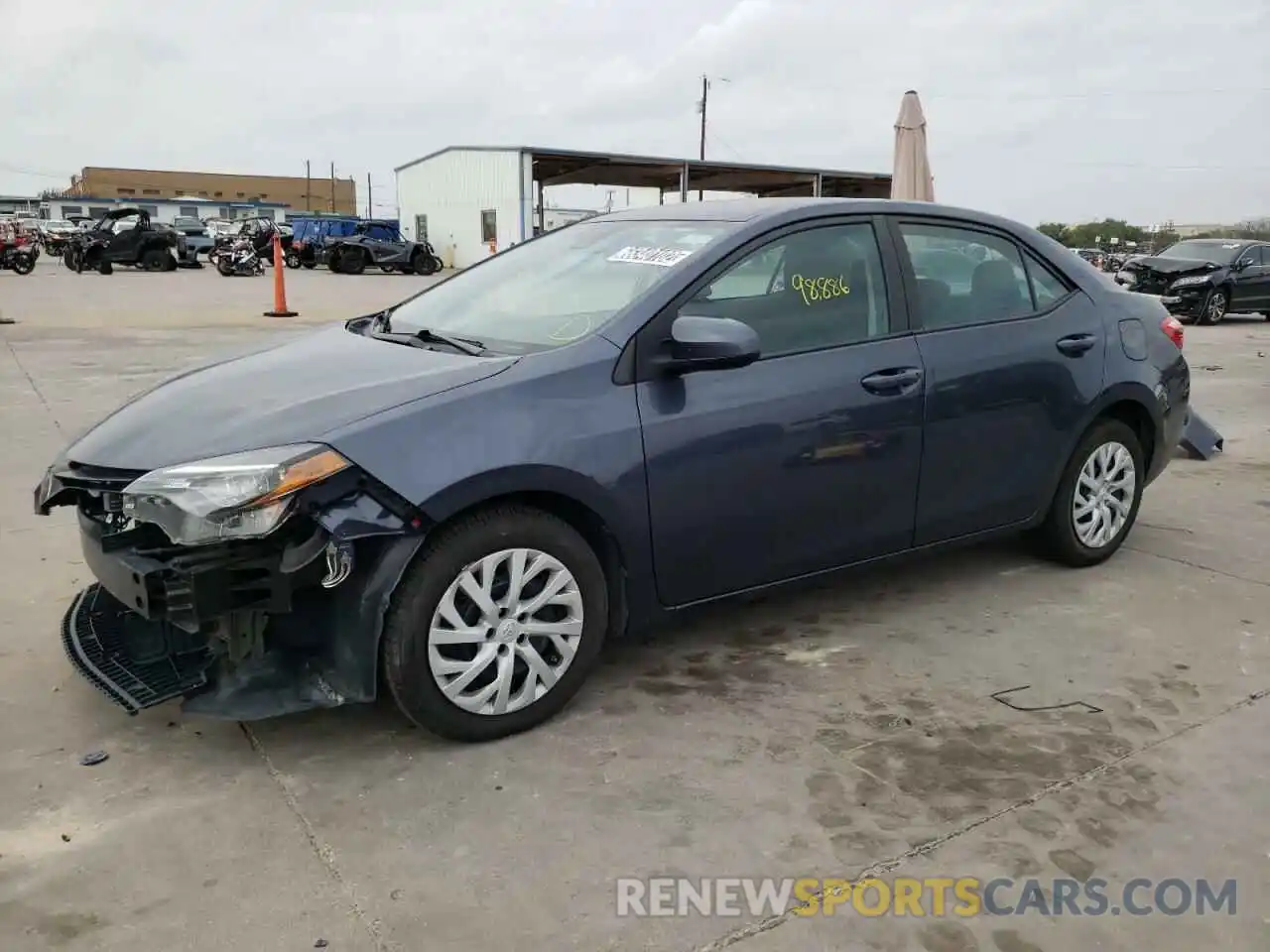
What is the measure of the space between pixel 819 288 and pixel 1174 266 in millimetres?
17018

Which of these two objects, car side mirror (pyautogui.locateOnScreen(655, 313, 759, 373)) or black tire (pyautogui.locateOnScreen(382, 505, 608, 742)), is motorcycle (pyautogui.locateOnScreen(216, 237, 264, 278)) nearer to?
car side mirror (pyautogui.locateOnScreen(655, 313, 759, 373))

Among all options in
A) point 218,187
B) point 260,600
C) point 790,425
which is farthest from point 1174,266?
point 218,187

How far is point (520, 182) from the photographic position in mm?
36438

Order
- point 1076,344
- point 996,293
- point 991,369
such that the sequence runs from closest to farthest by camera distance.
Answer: point 991,369 → point 996,293 → point 1076,344

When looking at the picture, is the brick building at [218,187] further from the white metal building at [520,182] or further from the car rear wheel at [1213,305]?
the car rear wheel at [1213,305]

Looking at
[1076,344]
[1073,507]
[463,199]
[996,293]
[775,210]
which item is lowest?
[1073,507]

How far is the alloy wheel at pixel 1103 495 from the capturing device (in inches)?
170

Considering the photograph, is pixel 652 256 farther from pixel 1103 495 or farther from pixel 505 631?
pixel 1103 495

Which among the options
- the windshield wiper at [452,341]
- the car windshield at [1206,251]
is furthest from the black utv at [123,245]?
the windshield wiper at [452,341]

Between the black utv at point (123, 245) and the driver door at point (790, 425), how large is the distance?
93.5 feet

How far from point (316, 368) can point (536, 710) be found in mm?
1234

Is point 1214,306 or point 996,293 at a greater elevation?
point 1214,306

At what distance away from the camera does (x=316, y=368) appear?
3.16 meters

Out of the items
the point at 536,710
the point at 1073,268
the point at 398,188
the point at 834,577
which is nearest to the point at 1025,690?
the point at 834,577
